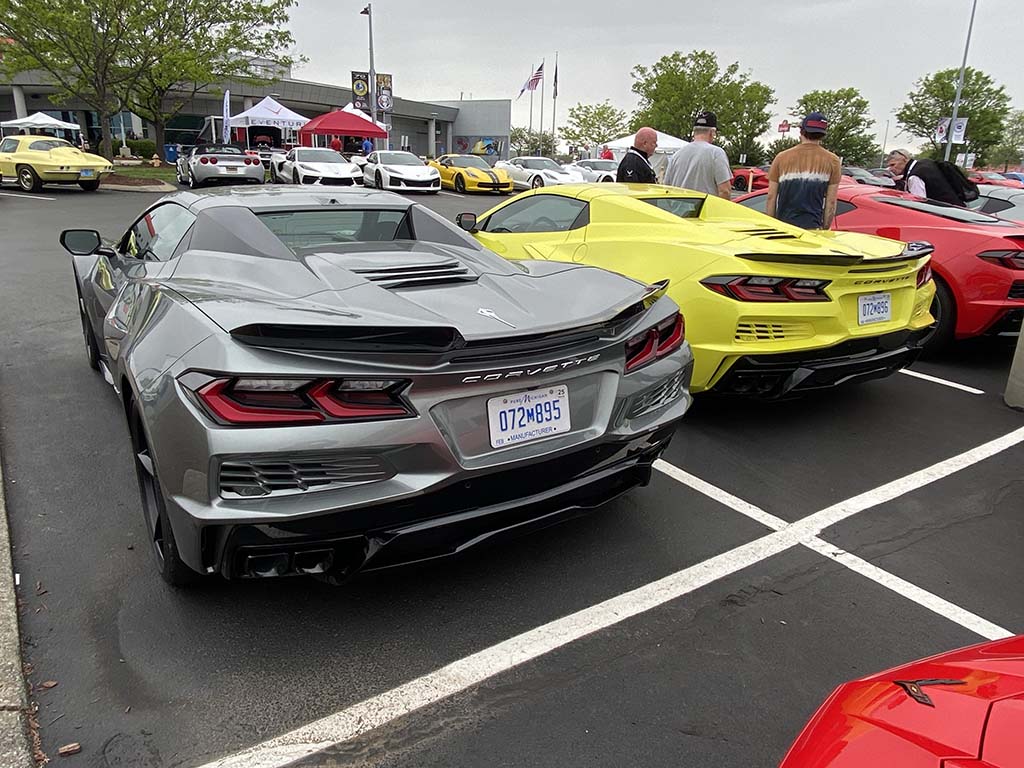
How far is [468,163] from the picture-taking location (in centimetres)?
2542

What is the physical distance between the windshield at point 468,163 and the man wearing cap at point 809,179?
1943 cm

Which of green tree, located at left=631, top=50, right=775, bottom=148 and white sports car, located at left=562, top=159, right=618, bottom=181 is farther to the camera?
green tree, located at left=631, top=50, right=775, bottom=148

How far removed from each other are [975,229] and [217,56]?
26.3 m

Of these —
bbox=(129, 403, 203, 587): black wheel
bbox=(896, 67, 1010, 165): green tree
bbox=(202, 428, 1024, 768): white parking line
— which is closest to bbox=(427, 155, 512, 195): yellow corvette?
bbox=(202, 428, 1024, 768): white parking line

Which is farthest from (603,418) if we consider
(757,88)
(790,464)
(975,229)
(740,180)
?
(757,88)

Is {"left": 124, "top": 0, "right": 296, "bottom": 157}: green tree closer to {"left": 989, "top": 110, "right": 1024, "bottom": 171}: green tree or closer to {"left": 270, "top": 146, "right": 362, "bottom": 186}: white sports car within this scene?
{"left": 270, "top": 146, "right": 362, "bottom": 186}: white sports car

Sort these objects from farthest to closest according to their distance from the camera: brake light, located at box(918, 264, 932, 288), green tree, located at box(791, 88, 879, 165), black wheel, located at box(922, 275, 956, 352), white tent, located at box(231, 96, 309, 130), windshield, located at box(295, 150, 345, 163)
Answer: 1. green tree, located at box(791, 88, 879, 165)
2. white tent, located at box(231, 96, 309, 130)
3. windshield, located at box(295, 150, 345, 163)
4. black wheel, located at box(922, 275, 956, 352)
5. brake light, located at box(918, 264, 932, 288)

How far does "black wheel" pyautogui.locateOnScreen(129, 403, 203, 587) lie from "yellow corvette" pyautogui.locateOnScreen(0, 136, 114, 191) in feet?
65.9

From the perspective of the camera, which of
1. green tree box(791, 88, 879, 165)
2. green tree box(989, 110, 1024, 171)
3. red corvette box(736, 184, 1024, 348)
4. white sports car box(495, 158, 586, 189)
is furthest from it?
green tree box(989, 110, 1024, 171)

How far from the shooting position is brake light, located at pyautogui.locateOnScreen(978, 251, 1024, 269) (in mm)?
5445

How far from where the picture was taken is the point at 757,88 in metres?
47.0

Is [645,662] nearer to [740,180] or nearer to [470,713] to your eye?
[470,713]

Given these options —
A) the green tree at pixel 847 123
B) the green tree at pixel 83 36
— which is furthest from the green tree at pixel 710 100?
the green tree at pixel 83 36

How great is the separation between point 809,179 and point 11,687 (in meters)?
6.44
